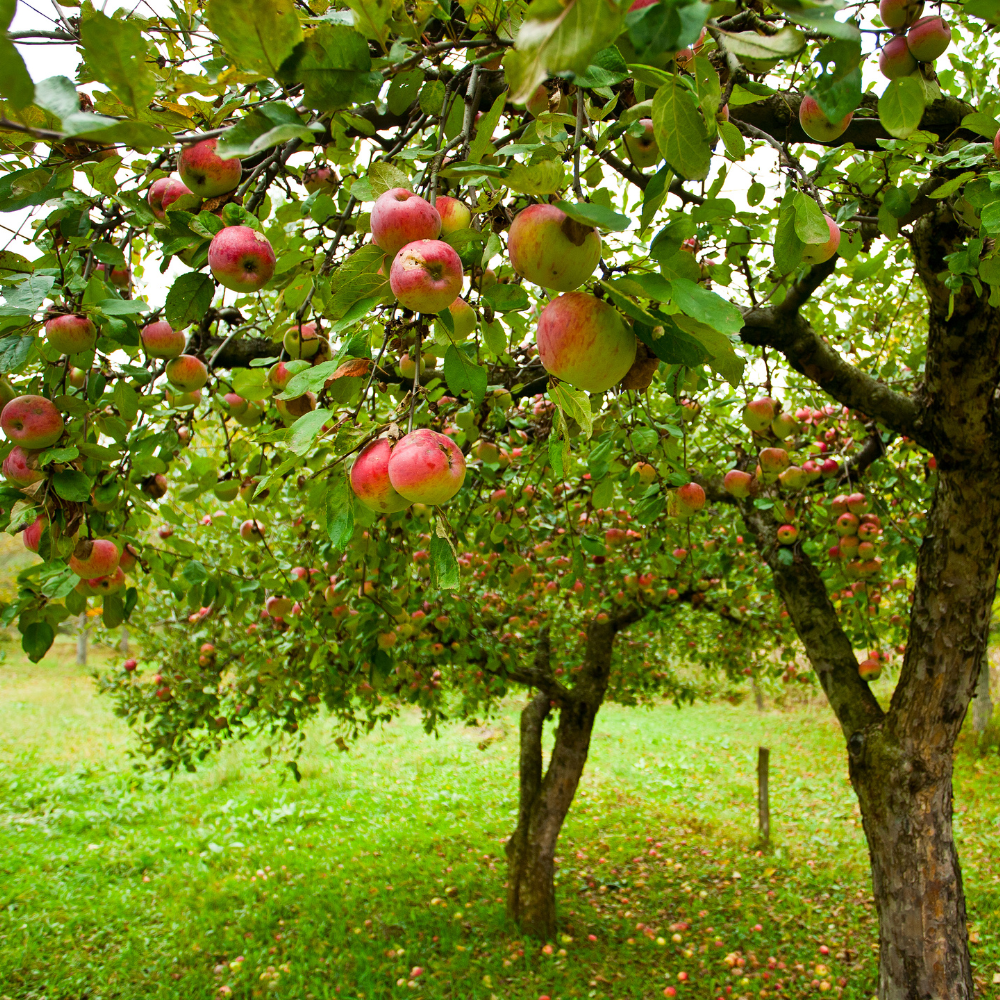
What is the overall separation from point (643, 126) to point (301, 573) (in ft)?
8.41

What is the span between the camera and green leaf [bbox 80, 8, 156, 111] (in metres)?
0.73

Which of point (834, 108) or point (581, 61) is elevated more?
point (834, 108)

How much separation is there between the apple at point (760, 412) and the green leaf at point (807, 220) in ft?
6.62

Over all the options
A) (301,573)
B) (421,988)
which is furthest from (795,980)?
(301,573)

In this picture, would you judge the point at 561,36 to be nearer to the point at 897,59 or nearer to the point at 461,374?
the point at 461,374

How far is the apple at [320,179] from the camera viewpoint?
1.64 m

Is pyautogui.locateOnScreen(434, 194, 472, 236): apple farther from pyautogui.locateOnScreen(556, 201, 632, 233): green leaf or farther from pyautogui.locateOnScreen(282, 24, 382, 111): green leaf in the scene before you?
pyautogui.locateOnScreen(556, 201, 632, 233): green leaf

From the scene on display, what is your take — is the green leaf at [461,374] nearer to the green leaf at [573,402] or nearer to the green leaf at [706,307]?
the green leaf at [573,402]

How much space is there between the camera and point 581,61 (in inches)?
19.8

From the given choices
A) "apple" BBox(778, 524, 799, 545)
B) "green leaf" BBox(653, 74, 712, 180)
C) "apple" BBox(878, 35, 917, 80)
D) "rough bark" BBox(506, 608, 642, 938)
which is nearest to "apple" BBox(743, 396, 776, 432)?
"apple" BBox(778, 524, 799, 545)

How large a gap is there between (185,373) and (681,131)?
4.92 feet

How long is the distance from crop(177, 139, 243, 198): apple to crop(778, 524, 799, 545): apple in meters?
3.18

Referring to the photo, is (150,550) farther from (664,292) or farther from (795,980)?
(795,980)

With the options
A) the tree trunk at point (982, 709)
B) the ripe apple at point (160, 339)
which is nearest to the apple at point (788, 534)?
the ripe apple at point (160, 339)
